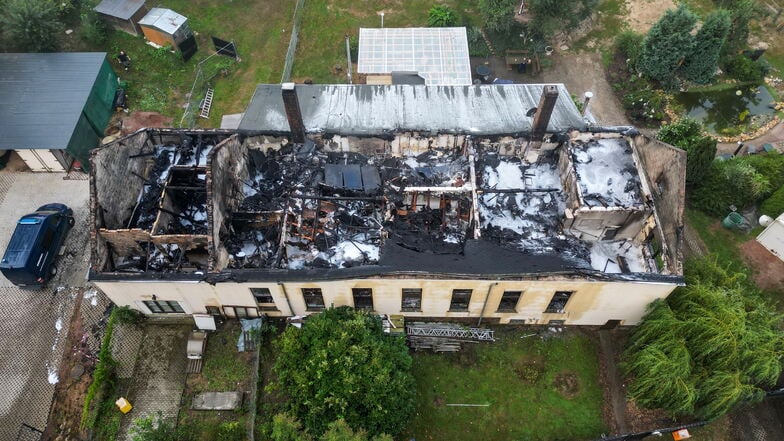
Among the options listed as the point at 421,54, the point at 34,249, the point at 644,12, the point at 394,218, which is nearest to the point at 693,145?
the point at 421,54

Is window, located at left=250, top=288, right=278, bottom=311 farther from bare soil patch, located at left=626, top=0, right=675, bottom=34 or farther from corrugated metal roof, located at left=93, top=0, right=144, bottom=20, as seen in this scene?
bare soil patch, located at left=626, top=0, right=675, bottom=34

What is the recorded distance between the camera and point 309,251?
2378cm

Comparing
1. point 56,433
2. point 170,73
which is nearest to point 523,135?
point 56,433

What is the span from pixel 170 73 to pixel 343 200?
2809cm

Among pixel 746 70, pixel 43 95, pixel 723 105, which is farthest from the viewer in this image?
pixel 746 70

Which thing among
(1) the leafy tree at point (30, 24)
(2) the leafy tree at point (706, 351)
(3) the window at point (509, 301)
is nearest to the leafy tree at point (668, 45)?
(2) the leafy tree at point (706, 351)

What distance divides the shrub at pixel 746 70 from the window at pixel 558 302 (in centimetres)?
3396

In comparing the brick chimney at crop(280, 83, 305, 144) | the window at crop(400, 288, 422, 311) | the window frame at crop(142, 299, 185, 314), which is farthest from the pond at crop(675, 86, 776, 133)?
the window frame at crop(142, 299, 185, 314)

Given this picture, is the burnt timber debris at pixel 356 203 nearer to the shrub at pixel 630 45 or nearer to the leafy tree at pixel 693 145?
the leafy tree at pixel 693 145

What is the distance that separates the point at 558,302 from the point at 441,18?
32058 millimetres

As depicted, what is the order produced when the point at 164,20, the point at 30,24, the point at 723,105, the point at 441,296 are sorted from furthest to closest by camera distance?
the point at 164,20
the point at 723,105
the point at 30,24
the point at 441,296

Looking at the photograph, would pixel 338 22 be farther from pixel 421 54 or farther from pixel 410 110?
pixel 410 110

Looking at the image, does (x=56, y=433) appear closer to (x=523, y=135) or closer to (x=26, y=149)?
(x=26, y=149)

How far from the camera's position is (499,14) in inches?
1601
